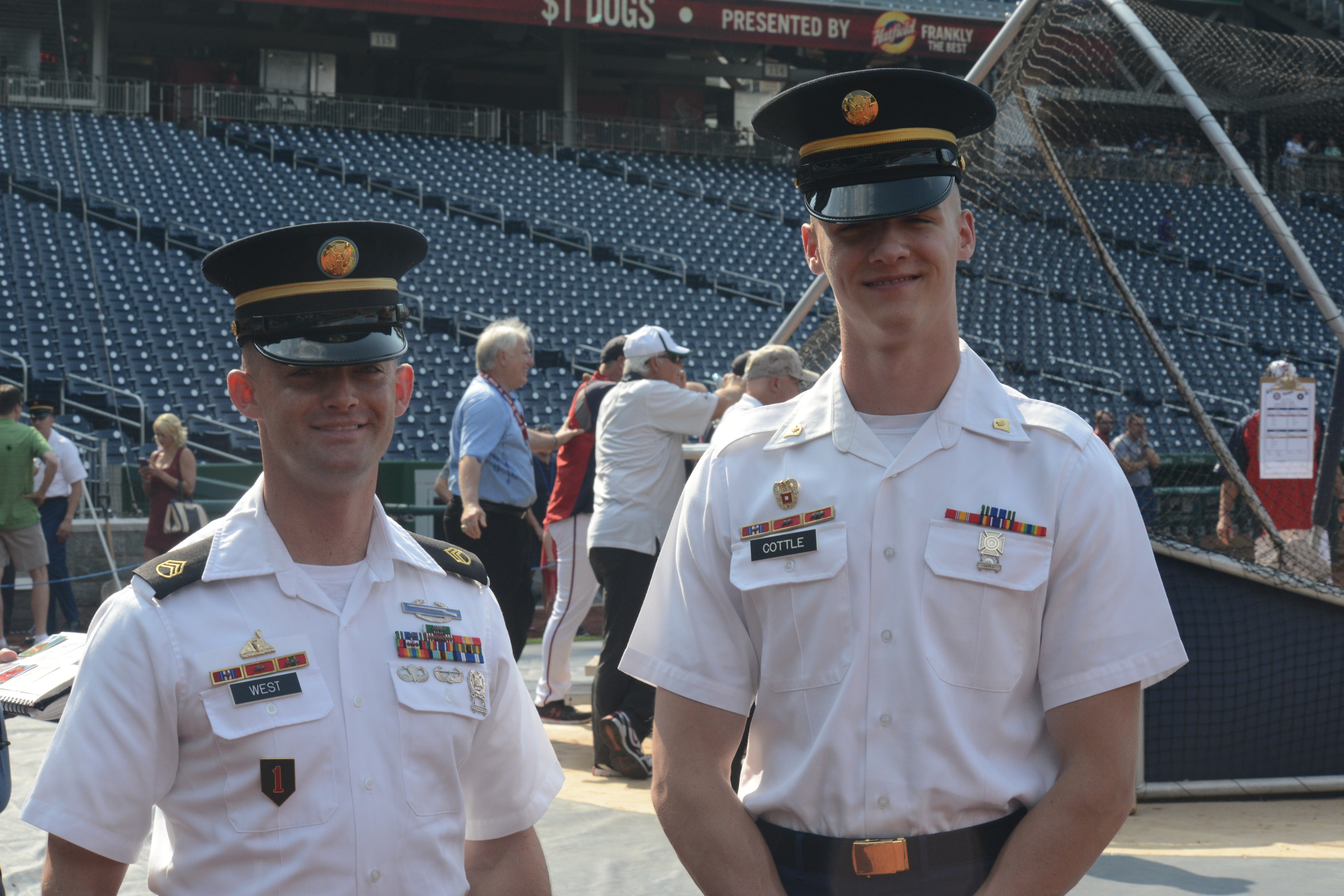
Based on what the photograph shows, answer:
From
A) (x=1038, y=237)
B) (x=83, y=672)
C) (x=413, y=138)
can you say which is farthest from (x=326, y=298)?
(x=413, y=138)

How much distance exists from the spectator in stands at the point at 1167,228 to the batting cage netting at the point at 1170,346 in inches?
163

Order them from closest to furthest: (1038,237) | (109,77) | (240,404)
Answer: (240,404)
(1038,237)
(109,77)

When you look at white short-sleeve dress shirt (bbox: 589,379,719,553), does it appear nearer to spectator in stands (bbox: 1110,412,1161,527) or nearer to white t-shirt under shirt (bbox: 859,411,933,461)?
white t-shirt under shirt (bbox: 859,411,933,461)

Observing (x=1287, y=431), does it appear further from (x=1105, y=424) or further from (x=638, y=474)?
(x=1105, y=424)

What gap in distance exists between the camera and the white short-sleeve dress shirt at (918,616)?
1476mm

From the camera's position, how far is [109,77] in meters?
24.1

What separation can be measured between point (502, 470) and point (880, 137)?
3771mm

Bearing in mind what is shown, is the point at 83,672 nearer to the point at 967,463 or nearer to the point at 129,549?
the point at 967,463

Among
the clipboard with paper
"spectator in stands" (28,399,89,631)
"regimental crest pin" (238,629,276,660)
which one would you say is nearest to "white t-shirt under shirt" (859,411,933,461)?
"regimental crest pin" (238,629,276,660)

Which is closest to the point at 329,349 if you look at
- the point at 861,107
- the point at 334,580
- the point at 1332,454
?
the point at 334,580

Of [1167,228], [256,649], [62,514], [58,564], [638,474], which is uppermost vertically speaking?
[1167,228]

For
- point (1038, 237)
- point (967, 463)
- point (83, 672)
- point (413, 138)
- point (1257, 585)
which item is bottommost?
point (1257, 585)

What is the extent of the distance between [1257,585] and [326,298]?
3.75 m

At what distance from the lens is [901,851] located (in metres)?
1.46
